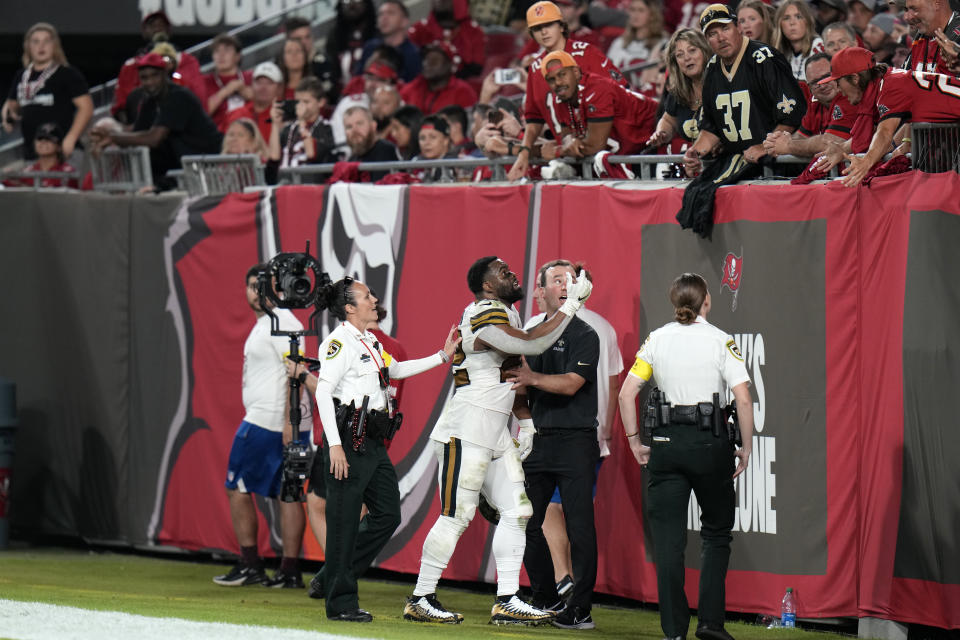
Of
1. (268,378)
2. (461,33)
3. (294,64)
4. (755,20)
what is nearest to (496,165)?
(755,20)

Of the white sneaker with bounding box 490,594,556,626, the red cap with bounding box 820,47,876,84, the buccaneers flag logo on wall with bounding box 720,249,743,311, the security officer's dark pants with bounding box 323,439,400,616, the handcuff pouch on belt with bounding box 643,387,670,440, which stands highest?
the red cap with bounding box 820,47,876,84

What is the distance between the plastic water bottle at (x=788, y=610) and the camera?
28.8 feet

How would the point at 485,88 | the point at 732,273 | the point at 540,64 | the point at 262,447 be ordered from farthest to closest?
the point at 485,88, the point at 262,447, the point at 540,64, the point at 732,273

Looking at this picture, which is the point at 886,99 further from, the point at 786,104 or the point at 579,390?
the point at 579,390

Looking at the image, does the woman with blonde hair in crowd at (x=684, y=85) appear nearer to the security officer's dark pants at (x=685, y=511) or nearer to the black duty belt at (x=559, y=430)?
the black duty belt at (x=559, y=430)

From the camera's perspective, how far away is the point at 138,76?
51.1 ft

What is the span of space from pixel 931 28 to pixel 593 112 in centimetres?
244

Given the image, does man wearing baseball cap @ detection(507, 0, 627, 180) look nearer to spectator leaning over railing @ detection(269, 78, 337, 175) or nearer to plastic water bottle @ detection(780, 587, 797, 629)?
spectator leaning over railing @ detection(269, 78, 337, 175)

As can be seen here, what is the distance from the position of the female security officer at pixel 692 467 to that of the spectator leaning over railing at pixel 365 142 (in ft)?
14.8

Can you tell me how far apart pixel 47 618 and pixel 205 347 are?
15.0 feet

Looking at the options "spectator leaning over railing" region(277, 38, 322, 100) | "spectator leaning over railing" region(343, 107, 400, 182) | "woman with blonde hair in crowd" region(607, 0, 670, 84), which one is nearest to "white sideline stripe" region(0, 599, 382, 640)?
"spectator leaning over railing" region(343, 107, 400, 182)

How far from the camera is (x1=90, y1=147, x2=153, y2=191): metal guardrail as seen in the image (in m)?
13.4

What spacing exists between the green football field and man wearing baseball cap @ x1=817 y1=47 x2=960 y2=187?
2.58 meters

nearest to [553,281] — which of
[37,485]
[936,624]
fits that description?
[936,624]
